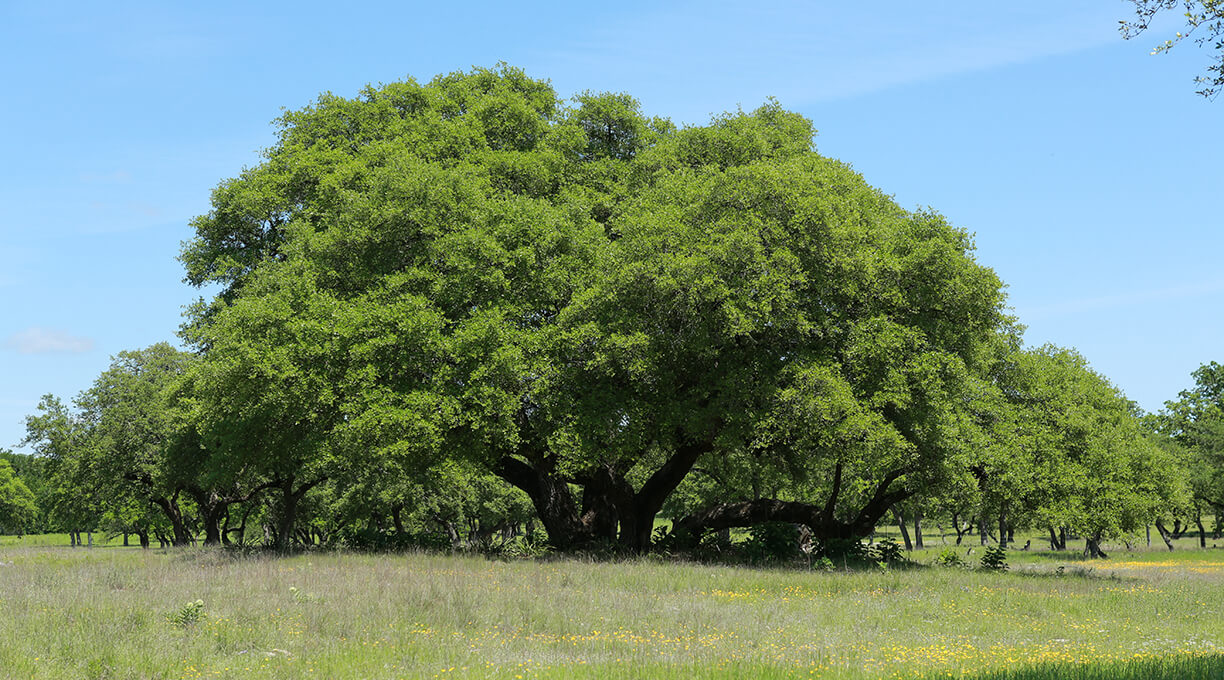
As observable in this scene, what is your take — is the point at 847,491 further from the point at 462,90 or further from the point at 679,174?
the point at 462,90

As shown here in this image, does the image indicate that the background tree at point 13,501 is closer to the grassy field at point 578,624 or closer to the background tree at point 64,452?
the background tree at point 64,452

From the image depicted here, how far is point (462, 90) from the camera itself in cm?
3509

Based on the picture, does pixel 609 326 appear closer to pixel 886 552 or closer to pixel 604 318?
pixel 604 318

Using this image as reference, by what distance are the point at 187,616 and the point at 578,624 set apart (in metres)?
6.42

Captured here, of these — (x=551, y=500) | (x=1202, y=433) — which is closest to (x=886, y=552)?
(x=551, y=500)

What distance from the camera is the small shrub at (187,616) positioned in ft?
45.7

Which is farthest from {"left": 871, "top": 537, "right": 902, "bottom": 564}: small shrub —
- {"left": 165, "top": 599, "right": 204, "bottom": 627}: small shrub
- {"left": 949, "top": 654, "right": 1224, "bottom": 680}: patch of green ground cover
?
{"left": 165, "top": 599, "right": 204, "bottom": 627}: small shrub

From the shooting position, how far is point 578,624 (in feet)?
48.2

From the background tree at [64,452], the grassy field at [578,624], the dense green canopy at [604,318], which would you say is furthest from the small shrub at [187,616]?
the background tree at [64,452]

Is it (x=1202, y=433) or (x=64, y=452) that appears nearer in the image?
(x=64, y=452)

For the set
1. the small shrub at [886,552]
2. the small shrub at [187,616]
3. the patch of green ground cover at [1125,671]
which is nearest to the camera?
the patch of green ground cover at [1125,671]

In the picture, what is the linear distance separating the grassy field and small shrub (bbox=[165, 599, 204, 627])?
0.08 feet

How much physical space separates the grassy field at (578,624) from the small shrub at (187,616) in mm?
24

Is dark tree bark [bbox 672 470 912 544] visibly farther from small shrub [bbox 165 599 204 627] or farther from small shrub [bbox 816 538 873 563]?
small shrub [bbox 165 599 204 627]
